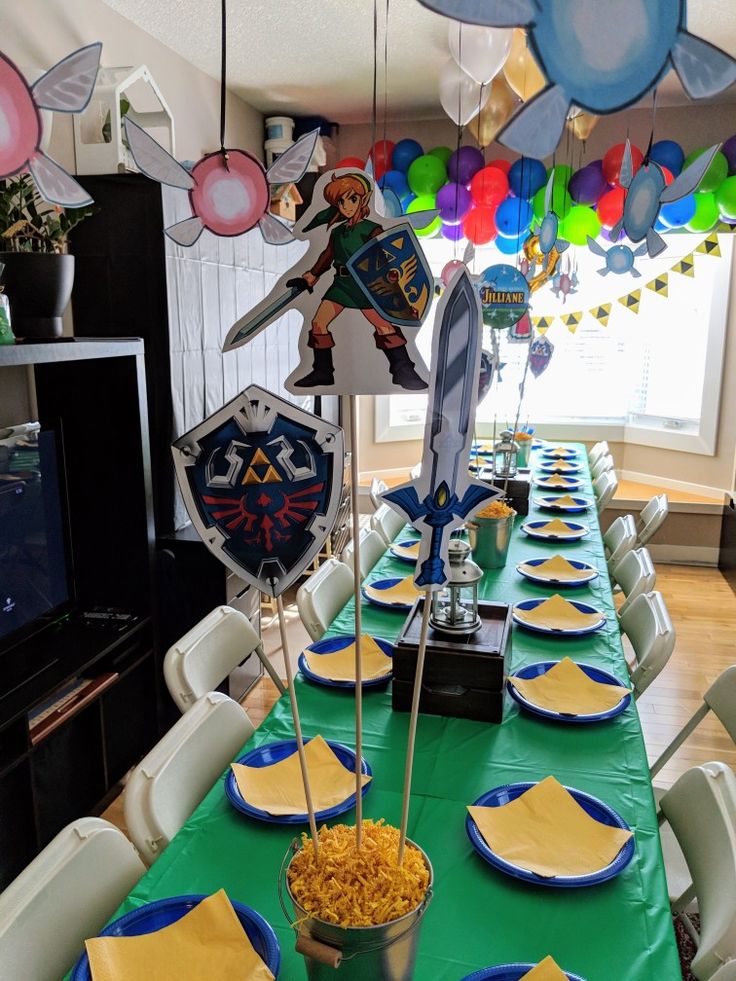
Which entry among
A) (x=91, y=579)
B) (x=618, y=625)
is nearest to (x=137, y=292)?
(x=91, y=579)

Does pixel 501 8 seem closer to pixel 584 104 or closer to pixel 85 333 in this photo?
pixel 584 104

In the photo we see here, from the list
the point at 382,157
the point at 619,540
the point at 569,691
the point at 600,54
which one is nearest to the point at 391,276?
the point at 600,54

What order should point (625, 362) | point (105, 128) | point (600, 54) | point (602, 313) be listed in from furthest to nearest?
point (625, 362) → point (602, 313) → point (105, 128) → point (600, 54)

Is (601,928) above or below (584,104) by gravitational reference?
below

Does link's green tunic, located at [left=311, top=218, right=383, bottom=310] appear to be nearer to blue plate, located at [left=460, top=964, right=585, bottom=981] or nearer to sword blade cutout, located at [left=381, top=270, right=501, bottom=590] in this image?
sword blade cutout, located at [left=381, top=270, right=501, bottom=590]

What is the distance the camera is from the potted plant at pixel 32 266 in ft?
7.11

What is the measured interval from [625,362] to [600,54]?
510 cm

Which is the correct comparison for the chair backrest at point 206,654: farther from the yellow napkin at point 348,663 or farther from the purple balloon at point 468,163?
the purple balloon at point 468,163

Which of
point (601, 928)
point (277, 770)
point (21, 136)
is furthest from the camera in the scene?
point (277, 770)

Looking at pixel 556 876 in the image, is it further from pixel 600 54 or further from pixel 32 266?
pixel 32 266

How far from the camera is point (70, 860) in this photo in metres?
→ 1.13

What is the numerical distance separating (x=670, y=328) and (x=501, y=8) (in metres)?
5.01

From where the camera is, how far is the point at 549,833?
126 cm

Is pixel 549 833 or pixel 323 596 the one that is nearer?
pixel 549 833
